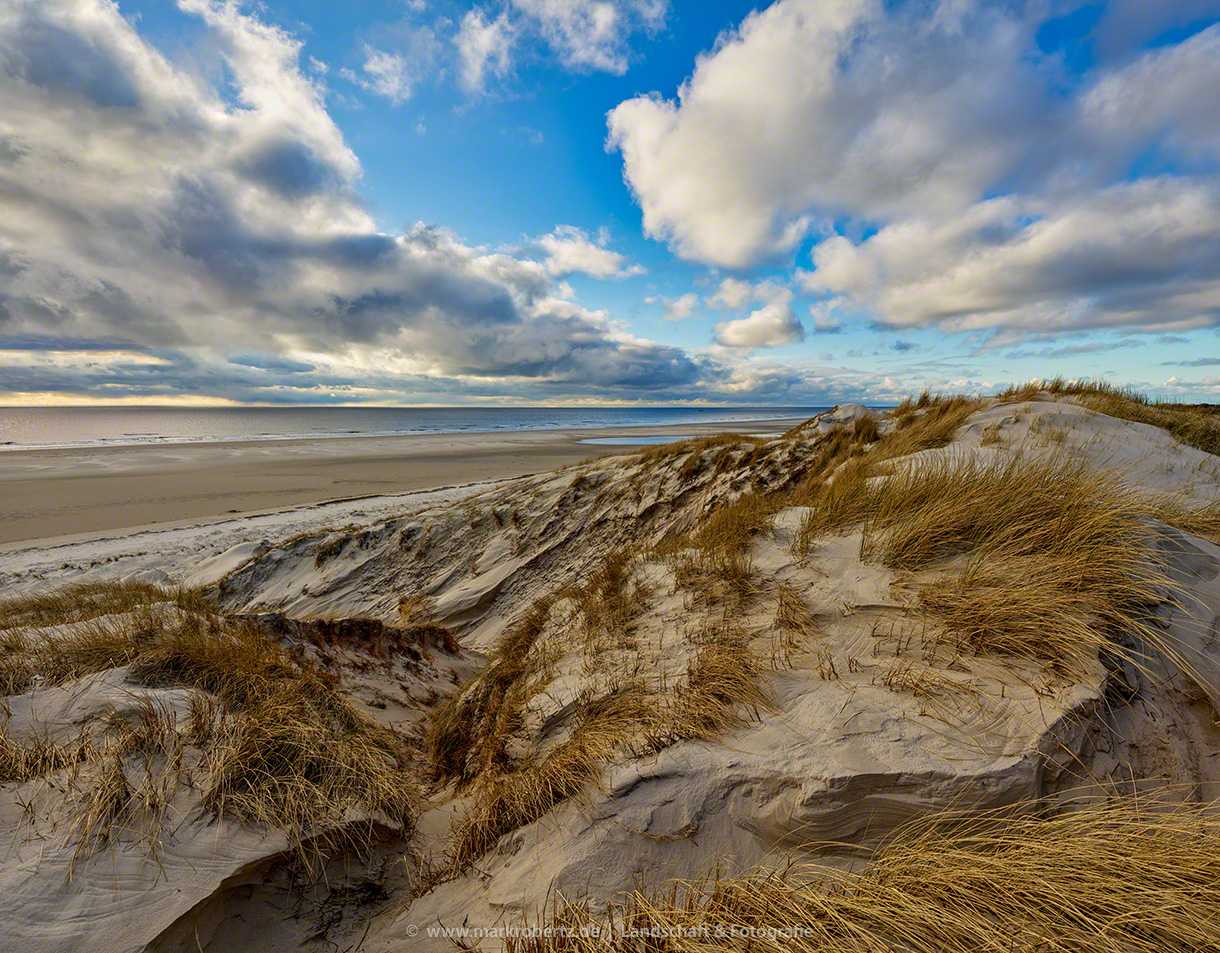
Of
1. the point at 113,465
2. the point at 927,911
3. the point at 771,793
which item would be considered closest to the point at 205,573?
the point at 771,793

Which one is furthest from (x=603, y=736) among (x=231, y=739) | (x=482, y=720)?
(x=231, y=739)

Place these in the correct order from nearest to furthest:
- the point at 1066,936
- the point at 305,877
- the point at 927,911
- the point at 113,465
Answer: the point at 1066,936 → the point at 927,911 → the point at 305,877 → the point at 113,465

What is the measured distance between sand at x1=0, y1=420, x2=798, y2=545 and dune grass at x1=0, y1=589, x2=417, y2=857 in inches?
597

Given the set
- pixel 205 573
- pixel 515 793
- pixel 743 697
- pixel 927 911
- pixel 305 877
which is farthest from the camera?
pixel 205 573

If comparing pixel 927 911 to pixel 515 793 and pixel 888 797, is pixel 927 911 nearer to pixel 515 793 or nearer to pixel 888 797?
pixel 888 797

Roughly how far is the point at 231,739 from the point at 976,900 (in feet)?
13.0

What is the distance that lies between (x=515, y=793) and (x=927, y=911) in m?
2.12

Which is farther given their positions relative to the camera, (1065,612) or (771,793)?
(1065,612)

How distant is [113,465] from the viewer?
26484mm

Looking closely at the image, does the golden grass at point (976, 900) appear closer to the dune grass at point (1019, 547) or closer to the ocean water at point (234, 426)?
the dune grass at point (1019, 547)

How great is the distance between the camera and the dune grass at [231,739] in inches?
99.6

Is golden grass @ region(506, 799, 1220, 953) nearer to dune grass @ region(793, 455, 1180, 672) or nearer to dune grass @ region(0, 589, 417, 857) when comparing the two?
dune grass @ region(793, 455, 1180, 672)

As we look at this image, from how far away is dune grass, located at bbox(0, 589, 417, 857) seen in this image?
2529 mm

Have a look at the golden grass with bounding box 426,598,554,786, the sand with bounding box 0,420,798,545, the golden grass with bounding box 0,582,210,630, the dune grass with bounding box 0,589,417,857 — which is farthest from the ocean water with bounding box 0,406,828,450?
the golden grass with bounding box 426,598,554,786
